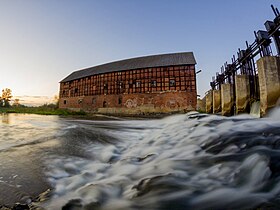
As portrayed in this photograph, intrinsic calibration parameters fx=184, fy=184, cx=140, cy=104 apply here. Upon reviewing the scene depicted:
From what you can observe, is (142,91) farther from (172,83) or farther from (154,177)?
(154,177)

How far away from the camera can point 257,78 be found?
14.1 meters

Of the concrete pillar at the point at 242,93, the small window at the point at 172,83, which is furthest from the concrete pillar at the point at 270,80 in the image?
the small window at the point at 172,83

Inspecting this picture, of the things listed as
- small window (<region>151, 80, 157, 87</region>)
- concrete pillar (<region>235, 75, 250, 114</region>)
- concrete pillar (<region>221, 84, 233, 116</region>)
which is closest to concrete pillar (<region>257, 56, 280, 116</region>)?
concrete pillar (<region>235, 75, 250, 114</region>)

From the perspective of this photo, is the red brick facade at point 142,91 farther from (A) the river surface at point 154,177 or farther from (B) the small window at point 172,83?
(A) the river surface at point 154,177

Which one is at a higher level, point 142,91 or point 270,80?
point 142,91

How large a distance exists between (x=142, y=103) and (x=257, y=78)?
1919 centimetres

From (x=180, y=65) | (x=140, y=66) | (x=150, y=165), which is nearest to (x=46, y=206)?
(x=150, y=165)

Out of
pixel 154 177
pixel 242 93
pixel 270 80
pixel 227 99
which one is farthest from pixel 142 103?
pixel 154 177

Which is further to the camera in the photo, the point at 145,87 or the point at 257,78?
the point at 145,87

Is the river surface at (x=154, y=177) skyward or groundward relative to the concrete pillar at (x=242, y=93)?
groundward

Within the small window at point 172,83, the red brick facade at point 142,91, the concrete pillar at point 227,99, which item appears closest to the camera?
the concrete pillar at point 227,99

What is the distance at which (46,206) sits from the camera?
2.14m

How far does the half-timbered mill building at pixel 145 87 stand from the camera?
29500 millimetres

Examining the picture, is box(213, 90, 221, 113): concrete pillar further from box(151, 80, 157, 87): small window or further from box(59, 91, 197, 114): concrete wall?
box(151, 80, 157, 87): small window
